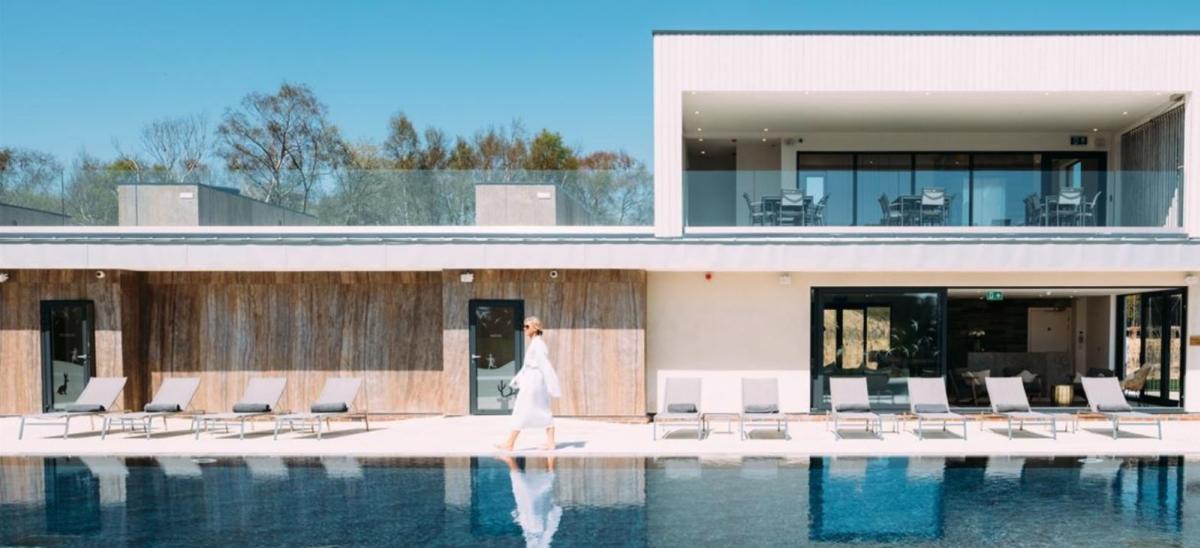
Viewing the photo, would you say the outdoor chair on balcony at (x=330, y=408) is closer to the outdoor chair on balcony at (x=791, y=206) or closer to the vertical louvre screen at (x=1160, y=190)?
the outdoor chair on balcony at (x=791, y=206)

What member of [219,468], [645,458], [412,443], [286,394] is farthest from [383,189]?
[645,458]

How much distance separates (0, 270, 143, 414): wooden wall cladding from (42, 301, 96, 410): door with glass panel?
4.4 inches

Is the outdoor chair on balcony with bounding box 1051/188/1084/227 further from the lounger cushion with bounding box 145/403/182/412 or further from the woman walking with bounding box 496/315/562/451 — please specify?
the lounger cushion with bounding box 145/403/182/412

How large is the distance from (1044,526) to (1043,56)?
9244 mm

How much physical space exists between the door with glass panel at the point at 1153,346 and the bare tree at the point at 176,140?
3412 centimetres

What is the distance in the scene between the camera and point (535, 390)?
10.1 m

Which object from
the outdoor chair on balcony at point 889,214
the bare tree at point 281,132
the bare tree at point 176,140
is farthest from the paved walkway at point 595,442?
the bare tree at point 281,132

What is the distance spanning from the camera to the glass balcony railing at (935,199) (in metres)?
13.3

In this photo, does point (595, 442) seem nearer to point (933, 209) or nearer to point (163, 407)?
point (163, 407)

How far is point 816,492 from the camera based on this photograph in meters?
8.18

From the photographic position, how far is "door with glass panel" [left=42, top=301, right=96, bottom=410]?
13.3m

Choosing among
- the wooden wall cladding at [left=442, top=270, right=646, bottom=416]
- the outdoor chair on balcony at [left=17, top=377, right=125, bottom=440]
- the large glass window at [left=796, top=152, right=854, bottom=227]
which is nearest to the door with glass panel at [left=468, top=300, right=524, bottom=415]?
the wooden wall cladding at [left=442, top=270, right=646, bottom=416]

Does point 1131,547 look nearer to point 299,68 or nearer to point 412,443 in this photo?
point 412,443

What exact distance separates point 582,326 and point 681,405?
2.23 meters
